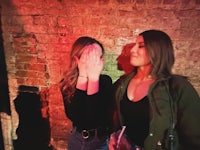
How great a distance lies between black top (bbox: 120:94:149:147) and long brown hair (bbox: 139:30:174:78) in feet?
0.95

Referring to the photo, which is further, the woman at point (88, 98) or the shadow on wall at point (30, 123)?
the shadow on wall at point (30, 123)

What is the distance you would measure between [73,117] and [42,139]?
1.36 meters

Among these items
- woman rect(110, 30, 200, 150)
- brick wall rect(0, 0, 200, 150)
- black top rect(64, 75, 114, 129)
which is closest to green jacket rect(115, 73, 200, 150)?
woman rect(110, 30, 200, 150)

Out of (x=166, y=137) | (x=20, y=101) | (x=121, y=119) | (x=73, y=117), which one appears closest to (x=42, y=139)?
(x=20, y=101)

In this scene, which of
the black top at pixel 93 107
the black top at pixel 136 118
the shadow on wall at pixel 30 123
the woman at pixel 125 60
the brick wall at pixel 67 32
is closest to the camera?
the black top at pixel 136 118

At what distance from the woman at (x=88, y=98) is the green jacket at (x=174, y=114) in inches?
20.1

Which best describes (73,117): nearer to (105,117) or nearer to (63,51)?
(105,117)

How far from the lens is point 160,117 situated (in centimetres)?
241

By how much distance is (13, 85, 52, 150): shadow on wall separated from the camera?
3.64 meters

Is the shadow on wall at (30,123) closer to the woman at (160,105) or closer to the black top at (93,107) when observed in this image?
the black top at (93,107)

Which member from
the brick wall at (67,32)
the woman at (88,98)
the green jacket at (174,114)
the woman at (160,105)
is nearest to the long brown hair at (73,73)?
the woman at (88,98)

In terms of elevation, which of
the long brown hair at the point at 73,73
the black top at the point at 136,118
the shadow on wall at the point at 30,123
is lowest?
the shadow on wall at the point at 30,123

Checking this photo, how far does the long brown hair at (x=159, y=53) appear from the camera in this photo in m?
2.42

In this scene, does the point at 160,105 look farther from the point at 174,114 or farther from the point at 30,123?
the point at 30,123
